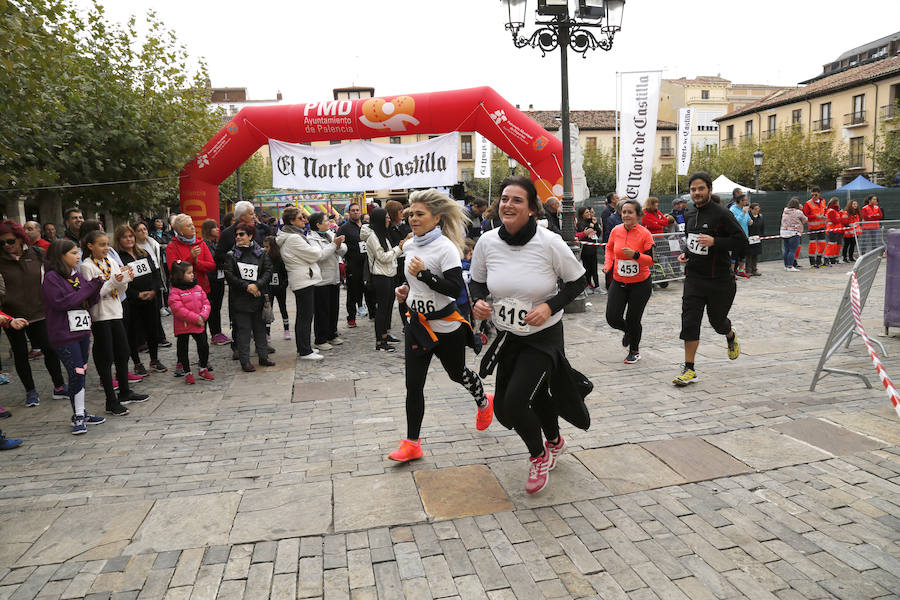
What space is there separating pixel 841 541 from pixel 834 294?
10.0 meters

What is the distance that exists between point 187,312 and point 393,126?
659 centimetres

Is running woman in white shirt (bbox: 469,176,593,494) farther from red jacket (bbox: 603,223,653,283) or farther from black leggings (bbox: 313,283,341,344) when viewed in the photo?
black leggings (bbox: 313,283,341,344)

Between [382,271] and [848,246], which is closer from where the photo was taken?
[382,271]

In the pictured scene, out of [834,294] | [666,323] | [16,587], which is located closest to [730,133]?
[834,294]

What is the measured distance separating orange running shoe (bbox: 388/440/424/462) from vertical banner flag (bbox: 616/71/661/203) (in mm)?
9331

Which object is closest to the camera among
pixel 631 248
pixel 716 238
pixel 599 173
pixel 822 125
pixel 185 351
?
pixel 716 238

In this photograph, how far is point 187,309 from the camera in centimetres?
693

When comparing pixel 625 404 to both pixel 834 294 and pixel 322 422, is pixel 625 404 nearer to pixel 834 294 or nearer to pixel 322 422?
pixel 322 422

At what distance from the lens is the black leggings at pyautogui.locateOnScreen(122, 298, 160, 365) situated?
7414 millimetres

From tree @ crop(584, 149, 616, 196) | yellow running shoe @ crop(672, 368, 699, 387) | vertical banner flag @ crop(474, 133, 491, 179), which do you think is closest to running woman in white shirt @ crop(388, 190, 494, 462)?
yellow running shoe @ crop(672, 368, 699, 387)

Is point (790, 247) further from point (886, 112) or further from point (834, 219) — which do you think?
point (886, 112)

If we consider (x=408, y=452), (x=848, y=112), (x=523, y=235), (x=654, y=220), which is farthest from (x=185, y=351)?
(x=848, y=112)

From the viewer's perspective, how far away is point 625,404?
544 cm

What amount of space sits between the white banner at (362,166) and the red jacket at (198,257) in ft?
16.3
